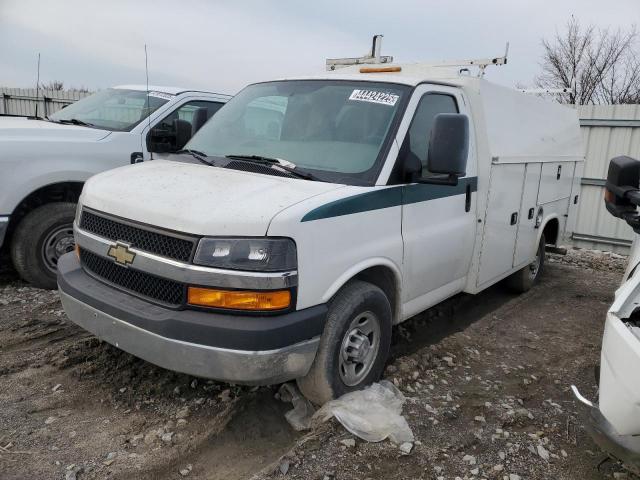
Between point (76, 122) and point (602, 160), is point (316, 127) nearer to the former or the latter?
point (76, 122)

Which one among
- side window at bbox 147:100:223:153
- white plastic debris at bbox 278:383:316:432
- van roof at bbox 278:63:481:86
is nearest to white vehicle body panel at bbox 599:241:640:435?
white plastic debris at bbox 278:383:316:432

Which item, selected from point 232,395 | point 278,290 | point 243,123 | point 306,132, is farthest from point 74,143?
point 278,290

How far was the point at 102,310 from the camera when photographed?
306cm

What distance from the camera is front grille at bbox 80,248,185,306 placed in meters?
2.84

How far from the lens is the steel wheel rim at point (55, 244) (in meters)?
5.12

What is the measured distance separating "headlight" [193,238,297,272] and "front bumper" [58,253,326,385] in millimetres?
264

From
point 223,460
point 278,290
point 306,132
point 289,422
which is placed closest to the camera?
point 278,290

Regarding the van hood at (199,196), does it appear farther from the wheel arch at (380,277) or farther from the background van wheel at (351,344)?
the background van wheel at (351,344)

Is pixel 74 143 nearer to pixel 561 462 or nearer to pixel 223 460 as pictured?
pixel 223 460

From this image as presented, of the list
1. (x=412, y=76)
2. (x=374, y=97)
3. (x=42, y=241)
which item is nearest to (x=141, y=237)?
(x=374, y=97)

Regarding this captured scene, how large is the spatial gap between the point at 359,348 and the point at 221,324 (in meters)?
1.04

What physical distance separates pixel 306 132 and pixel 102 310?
1.74 meters

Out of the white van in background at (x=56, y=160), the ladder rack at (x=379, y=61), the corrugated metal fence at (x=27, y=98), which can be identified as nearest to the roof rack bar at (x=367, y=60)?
the ladder rack at (x=379, y=61)

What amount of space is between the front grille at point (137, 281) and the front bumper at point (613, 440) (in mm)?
2034
